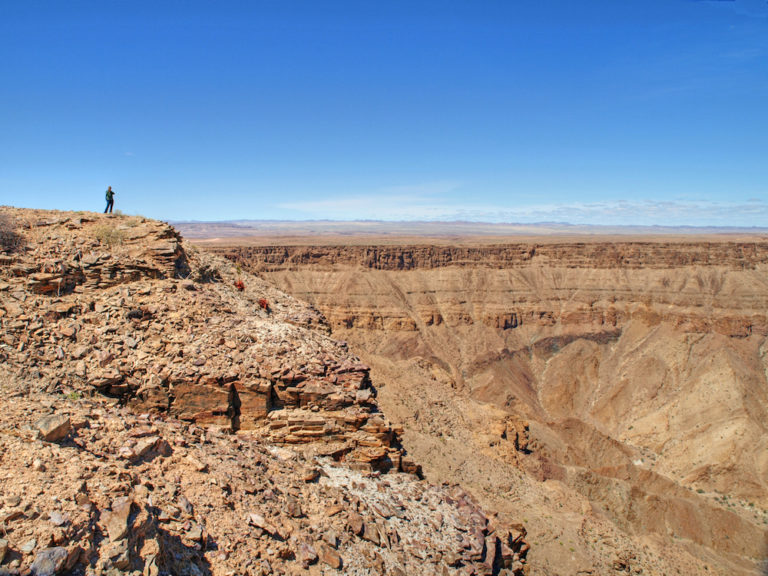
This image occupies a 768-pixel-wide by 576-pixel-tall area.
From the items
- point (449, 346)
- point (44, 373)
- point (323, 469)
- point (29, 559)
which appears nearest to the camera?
point (29, 559)

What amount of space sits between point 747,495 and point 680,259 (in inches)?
2134

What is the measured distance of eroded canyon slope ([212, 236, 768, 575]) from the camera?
23.4 metres

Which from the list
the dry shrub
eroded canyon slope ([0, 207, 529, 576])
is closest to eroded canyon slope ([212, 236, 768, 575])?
eroded canyon slope ([0, 207, 529, 576])

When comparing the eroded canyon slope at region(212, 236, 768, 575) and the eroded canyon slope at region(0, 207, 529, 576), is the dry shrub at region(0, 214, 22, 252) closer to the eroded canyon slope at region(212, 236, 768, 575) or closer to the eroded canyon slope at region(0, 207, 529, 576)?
the eroded canyon slope at region(0, 207, 529, 576)

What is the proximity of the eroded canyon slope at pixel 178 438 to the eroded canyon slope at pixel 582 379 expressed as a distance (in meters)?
9.20

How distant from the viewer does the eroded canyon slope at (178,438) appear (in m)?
7.14

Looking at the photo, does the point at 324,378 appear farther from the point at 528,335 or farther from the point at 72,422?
the point at 528,335

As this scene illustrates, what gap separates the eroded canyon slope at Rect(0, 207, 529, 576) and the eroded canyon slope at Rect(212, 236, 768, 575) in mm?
9204

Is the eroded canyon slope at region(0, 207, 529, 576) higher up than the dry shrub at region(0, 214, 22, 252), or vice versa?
the dry shrub at region(0, 214, 22, 252)

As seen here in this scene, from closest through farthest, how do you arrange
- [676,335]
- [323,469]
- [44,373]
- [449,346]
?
[44,373] < [323,469] < [676,335] < [449,346]

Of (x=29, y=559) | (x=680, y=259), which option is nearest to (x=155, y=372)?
(x=29, y=559)

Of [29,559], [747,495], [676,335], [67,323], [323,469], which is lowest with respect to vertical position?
[747,495]

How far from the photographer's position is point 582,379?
214 feet

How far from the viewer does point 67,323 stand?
12.1 meters
